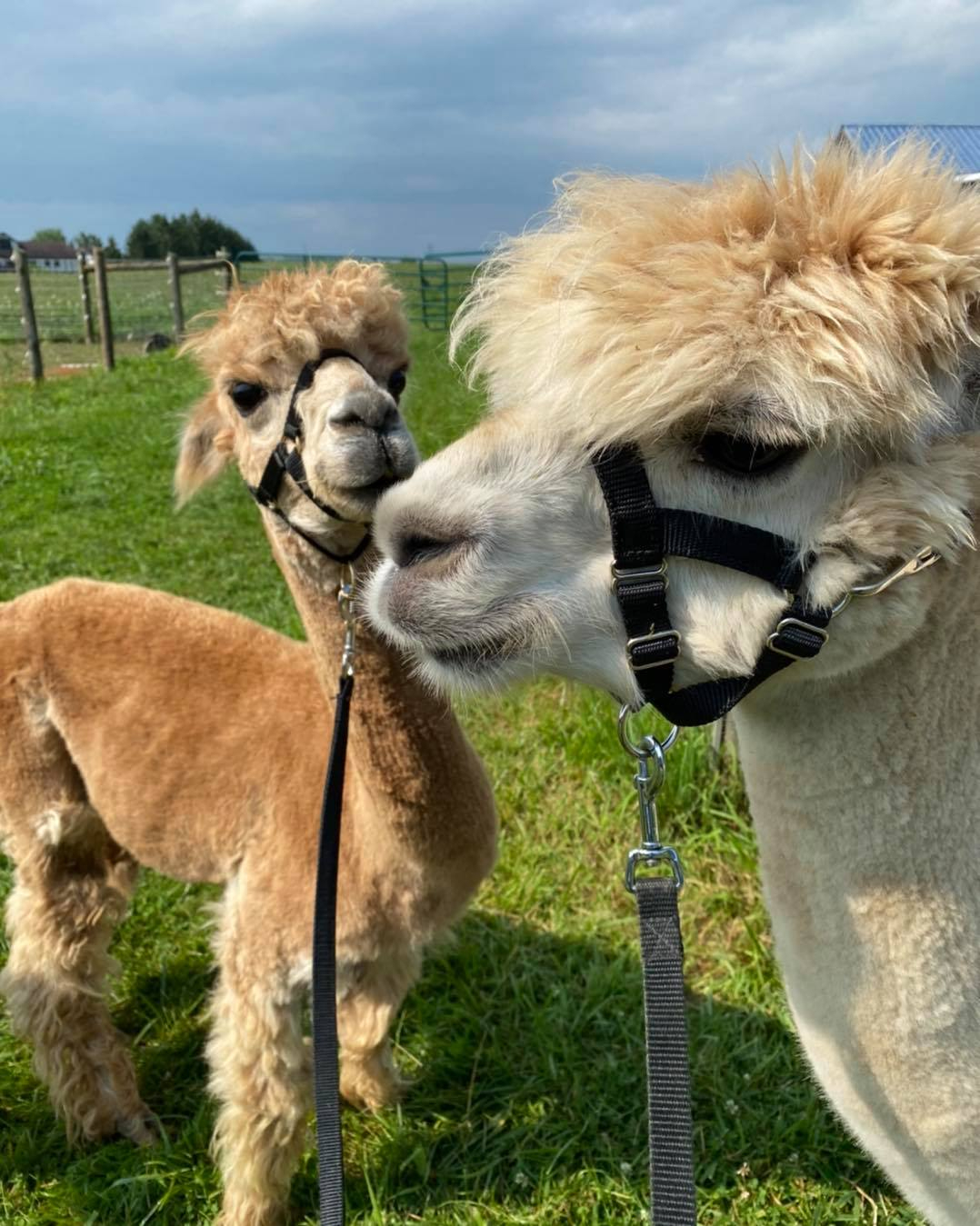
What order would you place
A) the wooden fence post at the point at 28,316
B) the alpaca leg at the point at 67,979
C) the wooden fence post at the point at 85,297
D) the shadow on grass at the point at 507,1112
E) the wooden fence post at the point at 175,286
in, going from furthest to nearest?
the wooden fence post at the point at 175,286 → the wooden fence post at the point at 85,297 → the wooden fence post at the point at 28,316 → the alpaca leg at the point at 67,979 → the shadow on grass at the point at 507,1112

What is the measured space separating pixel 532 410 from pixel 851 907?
31.2 inches

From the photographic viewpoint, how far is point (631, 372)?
1119mm

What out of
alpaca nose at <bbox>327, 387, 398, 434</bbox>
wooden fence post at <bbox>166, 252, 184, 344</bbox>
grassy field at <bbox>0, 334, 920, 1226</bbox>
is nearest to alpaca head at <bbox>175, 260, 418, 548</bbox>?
alpaca nose at <bbox>327, 387, 398, 434</bbox>

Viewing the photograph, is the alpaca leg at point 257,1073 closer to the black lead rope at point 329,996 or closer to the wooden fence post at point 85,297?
the black lead rope at point 329,996

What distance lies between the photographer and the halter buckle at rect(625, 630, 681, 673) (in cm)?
120

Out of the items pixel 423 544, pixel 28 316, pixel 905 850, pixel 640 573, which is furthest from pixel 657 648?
pixel 28 316

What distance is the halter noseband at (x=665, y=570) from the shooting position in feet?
3.78

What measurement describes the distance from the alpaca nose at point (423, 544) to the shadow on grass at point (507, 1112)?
1.92m

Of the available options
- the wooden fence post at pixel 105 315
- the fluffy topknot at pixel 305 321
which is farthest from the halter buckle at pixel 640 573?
the wooden fence post at pixel 105 315

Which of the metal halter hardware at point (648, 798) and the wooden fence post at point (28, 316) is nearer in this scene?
the metal halter hardware at point (648, 798)

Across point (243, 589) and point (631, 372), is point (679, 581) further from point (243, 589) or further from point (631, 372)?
point (243, 589)

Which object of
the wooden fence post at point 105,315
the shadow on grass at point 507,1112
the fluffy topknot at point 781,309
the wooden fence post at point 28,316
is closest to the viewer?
the fluffy topknot at point 781,309

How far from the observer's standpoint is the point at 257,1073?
91.0 inches

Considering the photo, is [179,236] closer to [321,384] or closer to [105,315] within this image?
[105,315]
